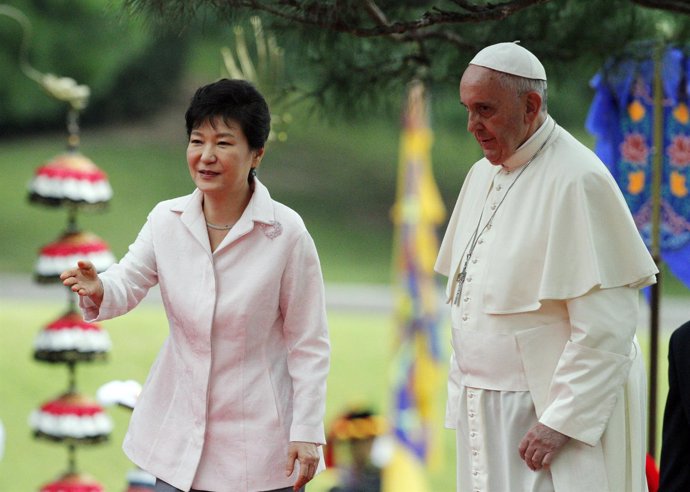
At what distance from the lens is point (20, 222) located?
53.2ft

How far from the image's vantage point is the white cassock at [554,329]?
239 cm

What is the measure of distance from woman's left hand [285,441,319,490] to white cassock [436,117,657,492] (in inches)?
12.9

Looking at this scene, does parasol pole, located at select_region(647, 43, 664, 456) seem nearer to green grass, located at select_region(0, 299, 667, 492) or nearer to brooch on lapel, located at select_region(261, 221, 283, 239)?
brooch on lapel, located at select_region(261, 221, 283, 239)

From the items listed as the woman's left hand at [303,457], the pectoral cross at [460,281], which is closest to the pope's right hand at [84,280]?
the woman's left hand at [303,457]

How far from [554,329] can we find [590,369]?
128mm

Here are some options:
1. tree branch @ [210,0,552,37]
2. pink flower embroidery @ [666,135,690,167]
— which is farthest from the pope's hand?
pink flower embroidery @ [666,135,690,167]

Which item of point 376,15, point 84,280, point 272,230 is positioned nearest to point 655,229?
point 376,15

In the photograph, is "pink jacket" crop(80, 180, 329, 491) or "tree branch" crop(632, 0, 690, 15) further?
"tree branch" crop(632, 0, 690, 15)

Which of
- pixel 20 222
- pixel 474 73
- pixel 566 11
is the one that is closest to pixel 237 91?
pixel 474 73

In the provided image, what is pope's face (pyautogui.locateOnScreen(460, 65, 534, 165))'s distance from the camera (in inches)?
95.8

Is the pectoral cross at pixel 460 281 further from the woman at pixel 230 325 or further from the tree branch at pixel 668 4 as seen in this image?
the tree branch at pixel 668 4

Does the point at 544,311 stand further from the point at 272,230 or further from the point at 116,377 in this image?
the point at 116,377

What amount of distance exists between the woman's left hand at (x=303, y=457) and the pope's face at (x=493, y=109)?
0.70 m

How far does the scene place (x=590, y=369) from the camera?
238 cm
